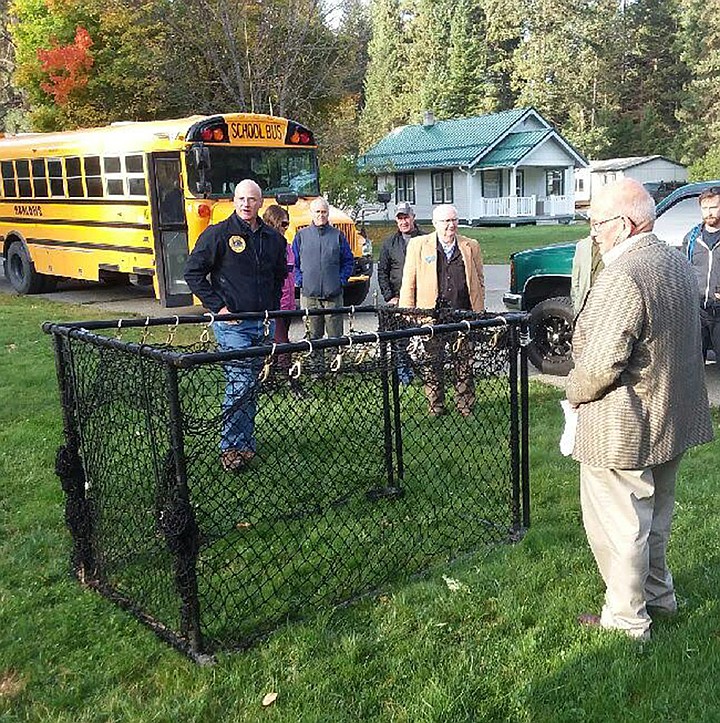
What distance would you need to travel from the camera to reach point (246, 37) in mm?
19781

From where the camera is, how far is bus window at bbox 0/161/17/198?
15.5m

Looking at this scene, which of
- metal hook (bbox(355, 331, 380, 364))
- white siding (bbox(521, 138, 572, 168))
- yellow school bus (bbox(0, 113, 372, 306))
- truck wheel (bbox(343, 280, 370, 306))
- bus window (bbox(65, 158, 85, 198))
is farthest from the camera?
white siding (bbox(521, 138, 572, 168))

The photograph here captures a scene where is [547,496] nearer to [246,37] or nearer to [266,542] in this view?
[266,542]

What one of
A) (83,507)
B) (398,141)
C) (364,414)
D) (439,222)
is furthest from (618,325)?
(398,141)

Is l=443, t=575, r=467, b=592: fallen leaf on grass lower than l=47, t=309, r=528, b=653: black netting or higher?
lower

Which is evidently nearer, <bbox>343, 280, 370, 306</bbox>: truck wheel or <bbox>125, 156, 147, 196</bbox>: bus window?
<bbox>125, 156, 147, 196</bbox>: bus window

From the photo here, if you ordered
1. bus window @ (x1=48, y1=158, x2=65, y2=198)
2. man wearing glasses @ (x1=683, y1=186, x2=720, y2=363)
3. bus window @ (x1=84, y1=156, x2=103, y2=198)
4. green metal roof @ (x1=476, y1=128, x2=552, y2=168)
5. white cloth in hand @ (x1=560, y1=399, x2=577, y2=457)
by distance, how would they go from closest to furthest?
1. white cloth in hand @ (x1=560, y1=399, x2=577, y2=457)
2. man wearing glasses @ (x1=683, y1=186, x2=720, y2=363)
3. bus window @ (x1=84, y1=156, x2=103, y2=198)
4. bus window @ (x1=48, y1=158, x2=65, y2=198)
5. green metal roof @ (x1=476, y1=128, x2=552, y2=168)

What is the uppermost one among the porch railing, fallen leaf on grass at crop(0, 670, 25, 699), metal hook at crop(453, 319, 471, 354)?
the porch railing

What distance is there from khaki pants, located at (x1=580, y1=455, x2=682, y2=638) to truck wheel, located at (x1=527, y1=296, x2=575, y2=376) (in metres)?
4.54

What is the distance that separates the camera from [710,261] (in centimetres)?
609

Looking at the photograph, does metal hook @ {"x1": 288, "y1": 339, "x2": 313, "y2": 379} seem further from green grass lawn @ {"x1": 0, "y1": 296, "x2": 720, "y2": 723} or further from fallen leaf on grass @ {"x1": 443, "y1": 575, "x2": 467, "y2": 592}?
fallen leaf on grass @ {"x1": 443, "y1": 575, "x2": 467, "y2": 592}

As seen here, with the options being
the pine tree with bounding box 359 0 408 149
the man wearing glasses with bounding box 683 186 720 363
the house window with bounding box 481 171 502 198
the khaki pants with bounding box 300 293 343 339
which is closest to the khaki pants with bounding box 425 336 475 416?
the man wearing glasses with bounding box 683 186 720 363

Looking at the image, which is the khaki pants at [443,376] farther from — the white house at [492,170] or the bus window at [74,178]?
the white house at [492,170]

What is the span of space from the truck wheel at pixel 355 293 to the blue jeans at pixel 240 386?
265 inches
